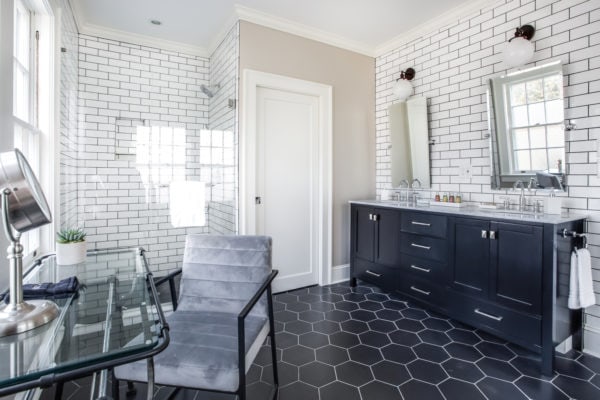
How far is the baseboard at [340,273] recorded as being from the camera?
398 centimetres

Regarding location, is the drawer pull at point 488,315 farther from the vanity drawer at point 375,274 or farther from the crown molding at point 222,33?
the crown molding at point 222,33

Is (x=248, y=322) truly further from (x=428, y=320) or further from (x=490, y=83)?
(x=490, y=83)

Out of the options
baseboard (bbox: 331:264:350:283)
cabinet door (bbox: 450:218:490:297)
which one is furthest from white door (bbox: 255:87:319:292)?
cabinet door (bbox: 450:218:490:297)

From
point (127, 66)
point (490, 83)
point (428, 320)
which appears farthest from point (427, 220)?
point (127, 66)

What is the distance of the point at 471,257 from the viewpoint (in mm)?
2578

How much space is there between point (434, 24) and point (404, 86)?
2.19 feet

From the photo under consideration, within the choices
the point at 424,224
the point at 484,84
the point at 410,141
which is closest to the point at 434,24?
the point at 484,84

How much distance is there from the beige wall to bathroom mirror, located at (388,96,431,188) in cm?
38

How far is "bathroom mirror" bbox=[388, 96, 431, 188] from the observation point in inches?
140

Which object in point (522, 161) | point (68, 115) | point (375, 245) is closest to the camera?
point (522, 161)

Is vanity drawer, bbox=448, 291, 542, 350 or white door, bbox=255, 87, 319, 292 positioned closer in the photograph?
vanity drawer, bbox=448, 291, 542, 350

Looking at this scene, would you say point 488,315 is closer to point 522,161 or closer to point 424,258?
point 424,258

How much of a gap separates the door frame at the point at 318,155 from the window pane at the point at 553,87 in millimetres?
2022

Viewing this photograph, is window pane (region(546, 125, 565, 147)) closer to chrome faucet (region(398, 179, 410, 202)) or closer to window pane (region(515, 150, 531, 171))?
window pane (region(515, 150, 531, 171))
